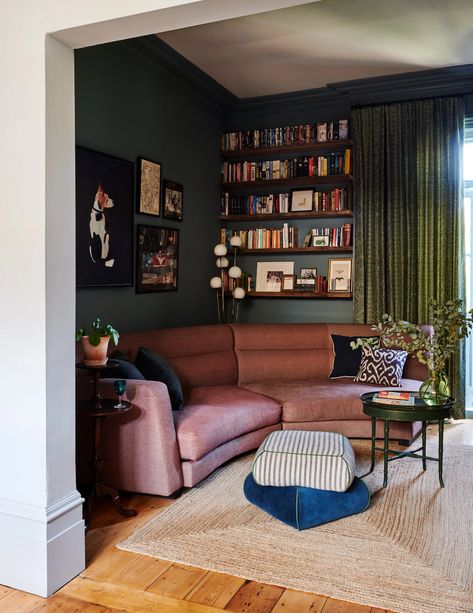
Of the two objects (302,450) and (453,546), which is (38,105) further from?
(453,546)

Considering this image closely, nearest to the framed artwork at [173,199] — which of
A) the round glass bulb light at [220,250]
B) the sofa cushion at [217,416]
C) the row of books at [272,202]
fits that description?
the round glass bulb light at [220,250]

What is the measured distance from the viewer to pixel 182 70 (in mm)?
5020

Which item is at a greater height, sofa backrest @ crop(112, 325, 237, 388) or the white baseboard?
sofa backrest @ crop(112, 325, 237, 388)

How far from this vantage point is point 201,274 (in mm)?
5621

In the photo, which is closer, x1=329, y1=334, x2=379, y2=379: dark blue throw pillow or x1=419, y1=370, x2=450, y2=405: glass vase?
x1=419, y1=370, x2=450, y2=405: glass vase

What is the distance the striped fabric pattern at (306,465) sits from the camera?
3012mm

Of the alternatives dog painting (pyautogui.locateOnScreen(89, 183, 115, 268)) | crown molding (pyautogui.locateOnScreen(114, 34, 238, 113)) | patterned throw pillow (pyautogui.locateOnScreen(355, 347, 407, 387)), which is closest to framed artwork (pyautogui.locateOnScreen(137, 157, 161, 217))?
dog painting (pyautogui.locateOnScreen(89, 183, 115, 268))

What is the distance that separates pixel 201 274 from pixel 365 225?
1.57 metres

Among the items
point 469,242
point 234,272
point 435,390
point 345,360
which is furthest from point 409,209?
point 435,390

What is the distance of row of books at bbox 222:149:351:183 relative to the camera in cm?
551

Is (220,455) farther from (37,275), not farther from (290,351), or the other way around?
(37,275)

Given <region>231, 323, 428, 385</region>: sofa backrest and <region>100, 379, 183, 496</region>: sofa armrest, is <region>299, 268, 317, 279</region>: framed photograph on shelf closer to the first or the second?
<region>231, 323, 428, 385</region>: sofa backrest

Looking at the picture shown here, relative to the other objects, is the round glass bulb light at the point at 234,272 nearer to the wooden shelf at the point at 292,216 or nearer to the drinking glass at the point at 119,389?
the wooden shelf at the point at 292,216

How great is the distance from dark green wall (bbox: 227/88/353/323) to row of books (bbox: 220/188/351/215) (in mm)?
177
